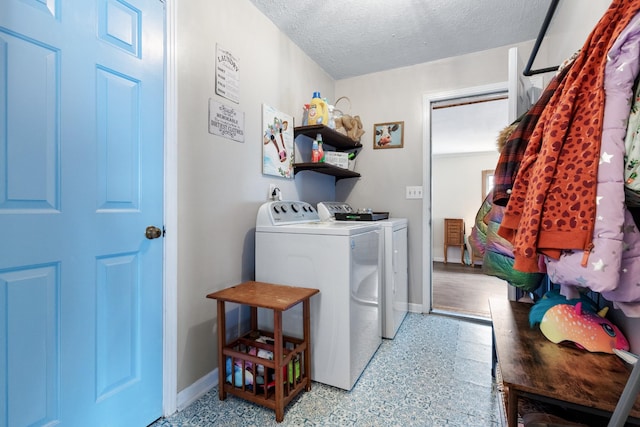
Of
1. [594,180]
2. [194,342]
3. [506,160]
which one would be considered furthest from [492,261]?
[194,342]

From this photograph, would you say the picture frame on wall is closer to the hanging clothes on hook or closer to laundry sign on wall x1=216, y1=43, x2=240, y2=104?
laundry sign on wall x1=216, y1=43, x2=240, y2=104

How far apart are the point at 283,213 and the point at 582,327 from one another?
62.6 inches

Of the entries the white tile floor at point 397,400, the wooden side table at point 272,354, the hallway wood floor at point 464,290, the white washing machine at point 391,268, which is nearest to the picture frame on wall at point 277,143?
the white washing machine at point 391,268

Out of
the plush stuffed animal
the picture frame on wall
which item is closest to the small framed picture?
the plush stuffed animal

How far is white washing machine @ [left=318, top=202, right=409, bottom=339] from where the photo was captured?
227 cm

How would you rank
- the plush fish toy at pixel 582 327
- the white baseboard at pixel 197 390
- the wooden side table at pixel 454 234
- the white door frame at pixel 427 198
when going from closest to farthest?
the plush fish toy at pixel 582 327, the white baseboard at pixel 197 390, the white door frame at pixel 427 198, the wooden side table at pixel 454 234

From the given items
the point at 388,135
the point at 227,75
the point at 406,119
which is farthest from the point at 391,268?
the point at 227,75

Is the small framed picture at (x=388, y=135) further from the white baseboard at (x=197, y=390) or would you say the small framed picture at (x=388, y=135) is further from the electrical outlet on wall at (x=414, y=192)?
the white baseboard at (x=197, y=390)

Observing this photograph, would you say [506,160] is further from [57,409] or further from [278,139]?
[57,409]

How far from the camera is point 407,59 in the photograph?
2.76m

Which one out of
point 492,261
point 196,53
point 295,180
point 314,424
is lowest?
point 314,424

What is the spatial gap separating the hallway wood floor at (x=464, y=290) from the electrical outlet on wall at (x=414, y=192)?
3.11 feet

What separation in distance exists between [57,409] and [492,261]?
174cm

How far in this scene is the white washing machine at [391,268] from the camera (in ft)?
7.45
